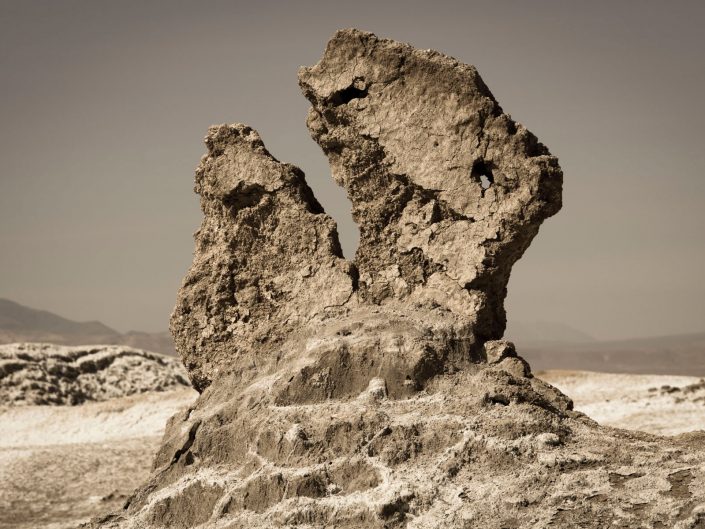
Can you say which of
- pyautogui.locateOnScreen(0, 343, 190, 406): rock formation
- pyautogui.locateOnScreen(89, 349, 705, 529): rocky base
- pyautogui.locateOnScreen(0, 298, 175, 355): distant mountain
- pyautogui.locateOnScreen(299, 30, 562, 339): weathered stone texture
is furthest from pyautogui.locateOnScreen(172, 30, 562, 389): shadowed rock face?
pyautogui.locateOnScreen(0, 298, 175, 355): distant mountain

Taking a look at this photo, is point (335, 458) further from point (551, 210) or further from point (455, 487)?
point (551, 210)

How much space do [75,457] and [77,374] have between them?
468 inches

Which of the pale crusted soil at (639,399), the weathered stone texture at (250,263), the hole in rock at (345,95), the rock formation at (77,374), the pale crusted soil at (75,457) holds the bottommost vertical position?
the pale crusted soil at (75,457)

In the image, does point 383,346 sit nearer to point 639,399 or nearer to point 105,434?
point 639,399

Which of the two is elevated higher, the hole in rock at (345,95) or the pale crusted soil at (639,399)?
the hole in rock at (345,95)

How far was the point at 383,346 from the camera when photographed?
363 inches

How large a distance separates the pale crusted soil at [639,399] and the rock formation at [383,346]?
9317 millimetres

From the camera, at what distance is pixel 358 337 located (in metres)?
9.41

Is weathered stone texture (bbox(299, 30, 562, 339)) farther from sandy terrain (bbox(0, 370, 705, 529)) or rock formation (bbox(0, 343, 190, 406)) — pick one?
rock formation (bbox(0, 343, 190, 406))

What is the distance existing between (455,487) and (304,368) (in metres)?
2.16

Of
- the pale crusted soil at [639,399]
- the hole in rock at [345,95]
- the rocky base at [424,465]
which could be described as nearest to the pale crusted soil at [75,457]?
the rocky base at [424,465]

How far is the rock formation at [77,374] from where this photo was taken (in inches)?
1048

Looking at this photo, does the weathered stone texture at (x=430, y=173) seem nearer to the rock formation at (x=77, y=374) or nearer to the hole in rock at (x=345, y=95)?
the hole in rock at (x=345, y=95)

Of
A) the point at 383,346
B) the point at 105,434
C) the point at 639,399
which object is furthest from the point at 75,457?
the point at 639,399
